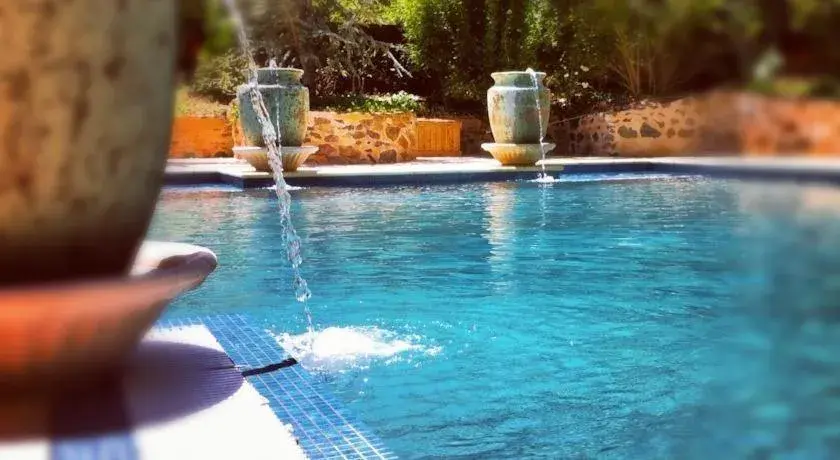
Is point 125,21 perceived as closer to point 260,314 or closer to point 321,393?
point 321,393

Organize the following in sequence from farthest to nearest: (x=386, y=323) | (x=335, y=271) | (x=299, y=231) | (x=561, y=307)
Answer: (x=299, y=231) < (x=335, y=271) < (x=561, y=307) < (x=386, y=323)

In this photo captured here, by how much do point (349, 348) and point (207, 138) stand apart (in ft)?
33.8

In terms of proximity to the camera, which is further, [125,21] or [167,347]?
[167,347]

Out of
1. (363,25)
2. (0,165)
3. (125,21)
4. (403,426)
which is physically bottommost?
(403,426)

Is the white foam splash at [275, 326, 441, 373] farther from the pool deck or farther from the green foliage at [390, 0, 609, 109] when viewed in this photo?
the green foliage at [390, 0, 609, 109]

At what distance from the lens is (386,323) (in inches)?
129

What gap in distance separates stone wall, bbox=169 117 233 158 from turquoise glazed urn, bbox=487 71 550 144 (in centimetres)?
418

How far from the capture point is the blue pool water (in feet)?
7.07

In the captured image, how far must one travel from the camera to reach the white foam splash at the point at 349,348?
2.73 metres

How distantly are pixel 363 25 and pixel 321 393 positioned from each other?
12507mm

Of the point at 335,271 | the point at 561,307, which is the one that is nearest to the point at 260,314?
the point at 335,271

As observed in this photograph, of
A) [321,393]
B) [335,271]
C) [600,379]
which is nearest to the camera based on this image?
[321,393]

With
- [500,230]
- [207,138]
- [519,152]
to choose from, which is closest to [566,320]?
[500,230]

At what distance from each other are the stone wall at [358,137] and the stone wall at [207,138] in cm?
151
